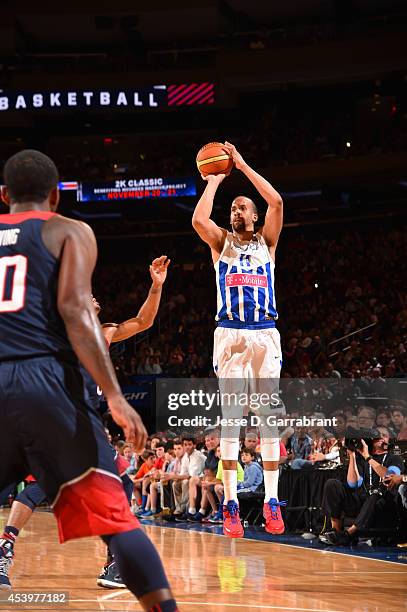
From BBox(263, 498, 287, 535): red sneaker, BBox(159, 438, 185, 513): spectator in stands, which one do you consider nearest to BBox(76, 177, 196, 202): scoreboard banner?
BBox(159, 438, 185, 513): spectator in stands

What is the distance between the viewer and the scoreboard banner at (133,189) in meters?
28.0

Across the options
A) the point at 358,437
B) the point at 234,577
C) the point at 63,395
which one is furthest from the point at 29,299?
the point at 358,437

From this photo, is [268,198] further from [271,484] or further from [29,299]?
[29,299]

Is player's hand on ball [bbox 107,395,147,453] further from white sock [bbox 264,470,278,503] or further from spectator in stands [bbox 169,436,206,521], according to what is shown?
spectator in stands [bbox 169,436,206,521]

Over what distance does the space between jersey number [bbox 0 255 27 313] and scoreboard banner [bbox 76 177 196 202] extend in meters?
24.6

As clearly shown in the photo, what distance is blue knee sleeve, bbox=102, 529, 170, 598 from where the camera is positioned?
131 inches

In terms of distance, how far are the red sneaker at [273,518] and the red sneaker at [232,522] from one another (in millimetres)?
245

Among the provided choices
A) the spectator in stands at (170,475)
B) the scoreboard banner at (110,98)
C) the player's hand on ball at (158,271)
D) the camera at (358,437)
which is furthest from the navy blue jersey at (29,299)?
the scoreboard banner at (110,98)

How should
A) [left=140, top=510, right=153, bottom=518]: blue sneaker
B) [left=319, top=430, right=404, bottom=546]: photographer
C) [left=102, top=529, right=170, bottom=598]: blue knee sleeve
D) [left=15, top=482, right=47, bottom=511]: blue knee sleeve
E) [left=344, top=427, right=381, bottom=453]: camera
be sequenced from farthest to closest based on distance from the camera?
[left=140, top=510, right=153, bottom=518]: blue sneaker
[left=344, top=427, right=381, bottom=453]: camera
[left=319, top=430, right=404, bottom=546]: photographer
[left=15, top=482, right=47, bottom=511]: blue knee sleeve
[left=102, top=529, right=170, bottom=598]: blue knee sleeve

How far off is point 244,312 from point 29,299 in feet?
13.6

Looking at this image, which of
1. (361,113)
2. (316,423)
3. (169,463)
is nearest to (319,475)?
(316,423)

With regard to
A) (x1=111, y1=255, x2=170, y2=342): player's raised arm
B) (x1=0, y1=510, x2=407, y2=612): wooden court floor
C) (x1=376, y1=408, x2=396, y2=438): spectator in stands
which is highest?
(x1=111, y1=255, x2=170, y2=342): player's raised arm

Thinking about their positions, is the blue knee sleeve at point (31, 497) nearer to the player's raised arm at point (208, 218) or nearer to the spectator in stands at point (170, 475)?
the player's raised arm at point (208, 218)

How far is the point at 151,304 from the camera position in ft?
24.8
